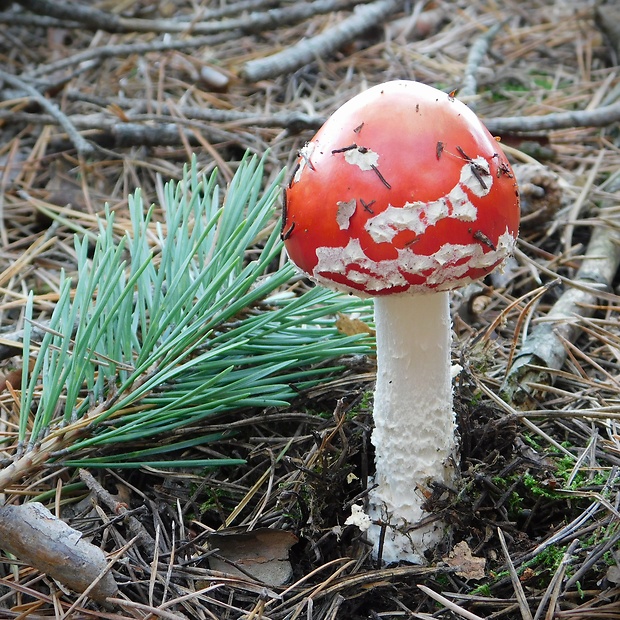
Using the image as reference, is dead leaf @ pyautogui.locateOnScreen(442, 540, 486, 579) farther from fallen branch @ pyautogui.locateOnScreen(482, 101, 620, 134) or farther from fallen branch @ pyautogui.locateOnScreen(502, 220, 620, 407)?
fallen branch @ pyautogui.locateOnScreen(482, 101, 620, 134)

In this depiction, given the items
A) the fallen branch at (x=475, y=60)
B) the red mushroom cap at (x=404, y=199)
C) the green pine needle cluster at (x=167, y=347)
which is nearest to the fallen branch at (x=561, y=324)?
the green pine needle cluster at (x=167, y=347)

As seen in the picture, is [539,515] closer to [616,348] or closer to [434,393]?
[434,393]

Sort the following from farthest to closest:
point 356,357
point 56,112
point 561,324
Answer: point 56,112, point 561,324, point 356,357

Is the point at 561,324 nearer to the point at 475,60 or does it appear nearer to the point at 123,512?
the point at 123,512

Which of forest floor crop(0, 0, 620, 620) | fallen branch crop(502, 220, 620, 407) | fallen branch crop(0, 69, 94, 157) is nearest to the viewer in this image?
forest floor crop(0, 0, 620, 620)

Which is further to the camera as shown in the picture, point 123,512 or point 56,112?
point 56,112

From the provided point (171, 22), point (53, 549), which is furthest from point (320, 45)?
point (53, 549)

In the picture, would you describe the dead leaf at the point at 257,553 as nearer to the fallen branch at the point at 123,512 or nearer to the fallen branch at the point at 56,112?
the fallen branch at the point at 123,512

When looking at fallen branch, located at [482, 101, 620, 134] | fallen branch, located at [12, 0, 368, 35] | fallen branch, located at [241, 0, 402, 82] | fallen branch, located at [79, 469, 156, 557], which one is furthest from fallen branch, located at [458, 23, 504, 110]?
fallen branch, located at [79, 469, 156, 557]
